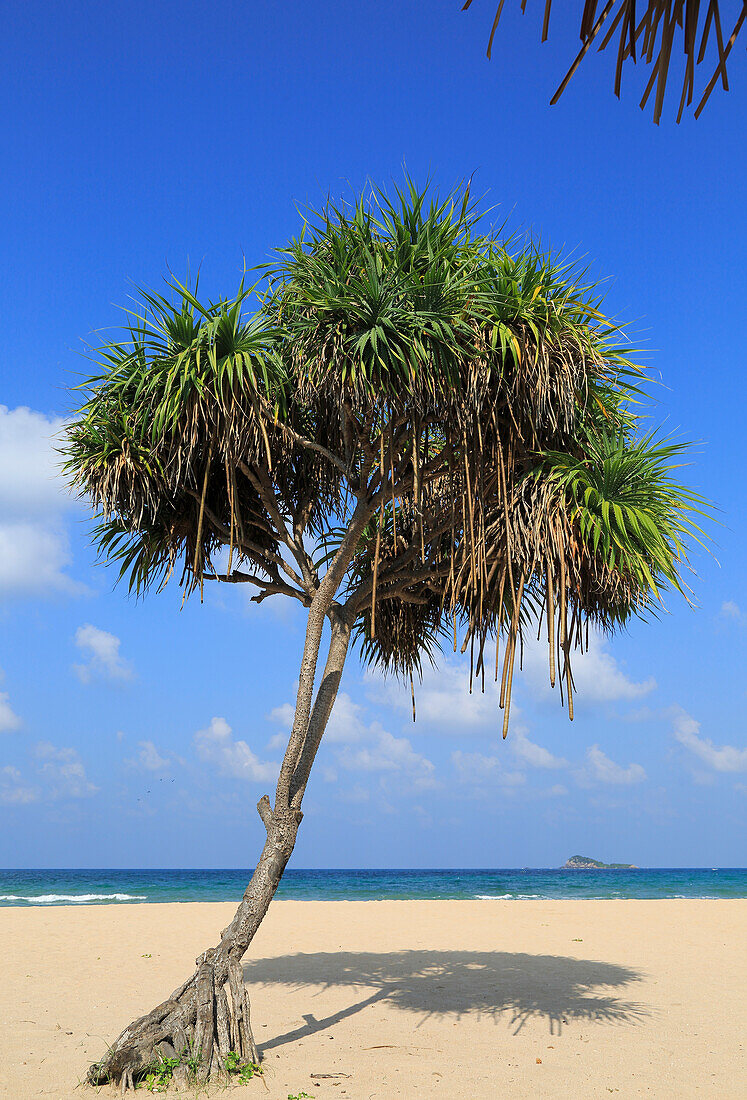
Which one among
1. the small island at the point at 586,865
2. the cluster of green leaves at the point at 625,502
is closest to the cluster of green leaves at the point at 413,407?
the cluster of green leaves at the point at 625,502

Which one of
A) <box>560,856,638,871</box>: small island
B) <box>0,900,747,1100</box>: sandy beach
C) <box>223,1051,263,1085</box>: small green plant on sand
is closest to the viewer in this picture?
<box>223,1051,263,1085</box>: small green plant on sand

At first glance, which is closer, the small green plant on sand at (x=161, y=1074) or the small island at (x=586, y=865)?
the small green plant on sand at (x=161, y=1074)

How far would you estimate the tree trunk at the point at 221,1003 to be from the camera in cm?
514

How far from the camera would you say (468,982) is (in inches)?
342

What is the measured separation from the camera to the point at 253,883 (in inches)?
235

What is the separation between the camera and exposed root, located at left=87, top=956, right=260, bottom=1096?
5117 mm

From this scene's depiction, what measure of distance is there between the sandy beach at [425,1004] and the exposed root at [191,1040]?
0.17 metres

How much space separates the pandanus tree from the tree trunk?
0.05 feet

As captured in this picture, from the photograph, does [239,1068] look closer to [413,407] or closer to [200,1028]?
[200,1028]

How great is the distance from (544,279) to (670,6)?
4.96 meters

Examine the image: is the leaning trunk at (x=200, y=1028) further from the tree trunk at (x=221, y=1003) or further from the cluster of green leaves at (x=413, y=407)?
the cluster of green leaves at (x=413, y=407)

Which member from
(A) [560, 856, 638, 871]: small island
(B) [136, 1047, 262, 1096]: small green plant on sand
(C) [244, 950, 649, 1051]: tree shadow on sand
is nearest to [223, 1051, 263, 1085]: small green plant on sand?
(B) [136, 1047, 262, 1096]: small green plant on sand

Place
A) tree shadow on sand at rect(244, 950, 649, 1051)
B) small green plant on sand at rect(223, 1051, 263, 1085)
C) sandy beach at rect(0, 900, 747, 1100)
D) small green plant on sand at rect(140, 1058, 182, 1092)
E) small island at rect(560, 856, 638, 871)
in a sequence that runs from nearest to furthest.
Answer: small green plant on sand at rect(140, 1058, 182, 1092) → small green plant on sand at rect(223, 1051, 263, 1085) → sandy beach at rect(0, 900, 747, 1100) → tree shadow on sand at rect(244, 950, 649, 1051) → small island at rect(560, 856, 638, 871)

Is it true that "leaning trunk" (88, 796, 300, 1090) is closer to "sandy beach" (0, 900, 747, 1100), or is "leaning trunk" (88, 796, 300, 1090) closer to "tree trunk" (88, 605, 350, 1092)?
"tree trunk" (88, 605, 350, 1092)
